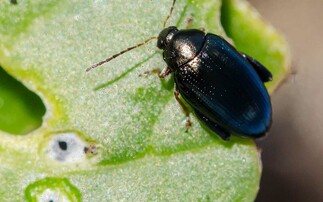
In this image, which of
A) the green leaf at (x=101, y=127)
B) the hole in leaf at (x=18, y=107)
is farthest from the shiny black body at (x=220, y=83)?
the hole in leaf at (x=18, y=107)

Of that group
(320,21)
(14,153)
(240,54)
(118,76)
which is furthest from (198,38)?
(320,21)

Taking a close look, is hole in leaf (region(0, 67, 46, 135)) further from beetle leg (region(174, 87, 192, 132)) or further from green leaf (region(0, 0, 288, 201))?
beetle leg (region(174, 87, 192, 132))

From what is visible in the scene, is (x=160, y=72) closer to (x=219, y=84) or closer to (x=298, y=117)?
(x=219, y=84)

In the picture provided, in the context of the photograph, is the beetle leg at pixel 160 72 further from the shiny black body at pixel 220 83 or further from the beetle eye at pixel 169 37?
the beetle eye at pixel 169 37

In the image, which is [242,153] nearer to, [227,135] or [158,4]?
[227,135]

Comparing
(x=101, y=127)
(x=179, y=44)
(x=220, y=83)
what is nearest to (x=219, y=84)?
(x=220, y=83)

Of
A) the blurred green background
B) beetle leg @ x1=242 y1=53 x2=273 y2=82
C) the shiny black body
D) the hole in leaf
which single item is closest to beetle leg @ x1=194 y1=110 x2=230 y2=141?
the shiny black body
